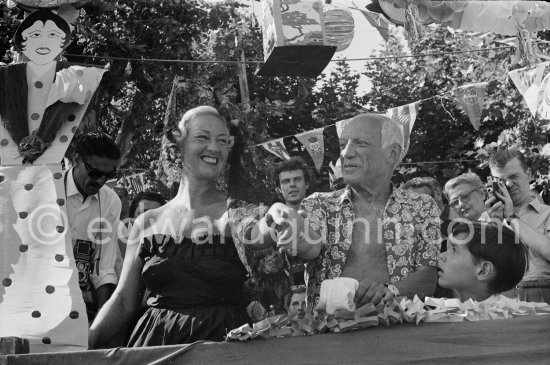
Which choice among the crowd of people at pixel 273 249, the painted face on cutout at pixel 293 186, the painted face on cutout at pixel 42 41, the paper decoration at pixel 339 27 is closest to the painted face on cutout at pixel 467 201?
the painted face on cutout at pixel 293 186

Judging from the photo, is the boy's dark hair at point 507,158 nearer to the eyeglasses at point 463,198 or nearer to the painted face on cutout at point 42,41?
the eyeglasses at point 463,198

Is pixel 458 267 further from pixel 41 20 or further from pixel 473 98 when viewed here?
pixel 473 98

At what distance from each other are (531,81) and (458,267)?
2331 mm

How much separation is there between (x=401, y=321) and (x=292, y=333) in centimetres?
31

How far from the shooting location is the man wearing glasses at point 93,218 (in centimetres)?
429

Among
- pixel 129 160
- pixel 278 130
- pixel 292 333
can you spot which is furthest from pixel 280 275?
pixel 278 130

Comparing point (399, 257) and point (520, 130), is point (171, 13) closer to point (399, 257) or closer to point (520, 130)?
point (520, 130)

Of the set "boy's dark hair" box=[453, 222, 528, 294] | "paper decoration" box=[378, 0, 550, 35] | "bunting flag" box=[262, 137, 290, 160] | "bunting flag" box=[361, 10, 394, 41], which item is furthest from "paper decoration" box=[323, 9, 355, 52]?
"bunting flag" box=[262, 137, 290, 160]

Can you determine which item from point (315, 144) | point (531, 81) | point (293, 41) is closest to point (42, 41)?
point (293, 41)

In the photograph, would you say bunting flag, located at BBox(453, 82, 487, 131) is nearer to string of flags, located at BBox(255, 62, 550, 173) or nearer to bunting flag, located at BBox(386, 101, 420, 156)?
string of flags, located at BBox(255, 62, 550, 173)

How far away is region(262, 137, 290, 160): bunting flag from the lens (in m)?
9.62

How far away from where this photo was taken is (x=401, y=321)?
265 centimetres

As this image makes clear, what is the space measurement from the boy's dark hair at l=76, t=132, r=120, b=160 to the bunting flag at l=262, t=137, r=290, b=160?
5.05 m

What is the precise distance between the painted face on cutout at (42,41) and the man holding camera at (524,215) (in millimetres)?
2255
